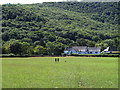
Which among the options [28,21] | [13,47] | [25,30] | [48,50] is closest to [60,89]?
[13,47]

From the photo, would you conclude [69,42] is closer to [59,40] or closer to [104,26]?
[59,40]

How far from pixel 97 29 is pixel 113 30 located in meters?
13.3

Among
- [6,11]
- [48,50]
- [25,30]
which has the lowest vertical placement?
[48,50]

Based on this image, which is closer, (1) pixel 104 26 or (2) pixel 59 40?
(2) pixel 59 40

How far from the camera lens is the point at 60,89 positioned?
44.2 ft

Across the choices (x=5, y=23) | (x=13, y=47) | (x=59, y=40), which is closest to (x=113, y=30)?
(x=59, y=40)

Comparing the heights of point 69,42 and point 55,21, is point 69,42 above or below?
below

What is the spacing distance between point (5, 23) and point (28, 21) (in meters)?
26.0

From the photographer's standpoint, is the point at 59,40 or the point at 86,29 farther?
the point at 86,29

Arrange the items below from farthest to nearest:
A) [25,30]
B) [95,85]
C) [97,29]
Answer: [97,29] < [25,30] < [95,85]

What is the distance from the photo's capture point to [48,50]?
342ft

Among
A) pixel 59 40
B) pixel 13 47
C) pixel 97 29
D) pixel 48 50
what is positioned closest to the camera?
pixel 13 47

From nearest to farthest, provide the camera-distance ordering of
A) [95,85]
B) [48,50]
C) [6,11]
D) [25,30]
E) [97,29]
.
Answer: [95,85] < [48,50] < [25,30] < [6,11] < [97,29]

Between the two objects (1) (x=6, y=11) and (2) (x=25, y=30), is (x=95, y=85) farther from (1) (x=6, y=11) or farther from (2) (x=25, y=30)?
(1) (x=6, y=11)
